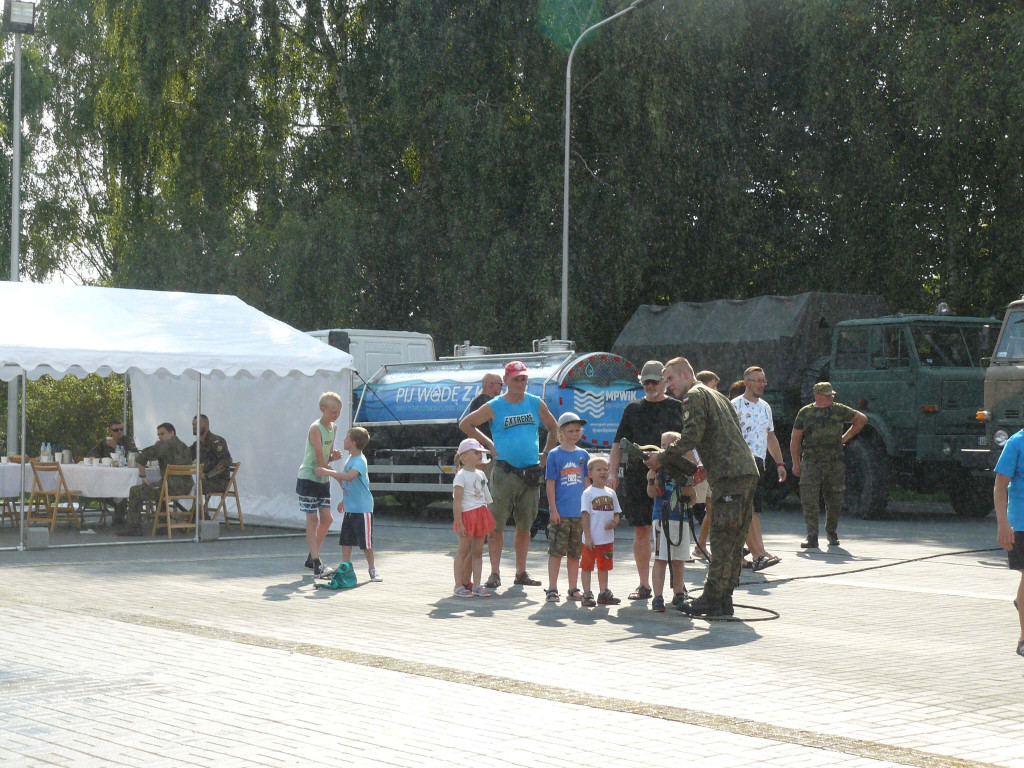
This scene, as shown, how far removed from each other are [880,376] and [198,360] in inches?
378

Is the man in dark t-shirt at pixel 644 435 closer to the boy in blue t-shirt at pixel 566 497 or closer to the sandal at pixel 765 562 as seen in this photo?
the boy in blue t-shirt at pixel 566 497

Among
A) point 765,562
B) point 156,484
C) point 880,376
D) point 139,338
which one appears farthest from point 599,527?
point 880,376

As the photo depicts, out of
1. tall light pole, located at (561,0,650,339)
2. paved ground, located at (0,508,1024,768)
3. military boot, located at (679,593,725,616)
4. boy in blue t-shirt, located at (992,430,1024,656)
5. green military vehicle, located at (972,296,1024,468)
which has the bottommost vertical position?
paved ground, located at (0,508,1024,768)

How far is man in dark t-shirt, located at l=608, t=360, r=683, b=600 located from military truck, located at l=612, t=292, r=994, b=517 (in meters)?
7.46

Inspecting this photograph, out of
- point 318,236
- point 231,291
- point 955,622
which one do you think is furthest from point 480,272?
point 955,622

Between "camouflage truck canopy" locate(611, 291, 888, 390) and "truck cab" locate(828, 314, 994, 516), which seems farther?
"camouflage truck canopy" locate(611, 291, 888, 390)

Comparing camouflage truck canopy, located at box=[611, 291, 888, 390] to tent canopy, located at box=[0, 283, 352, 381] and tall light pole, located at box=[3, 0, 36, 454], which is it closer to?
tent canopy, located at box=[0, 283, 352, 381]

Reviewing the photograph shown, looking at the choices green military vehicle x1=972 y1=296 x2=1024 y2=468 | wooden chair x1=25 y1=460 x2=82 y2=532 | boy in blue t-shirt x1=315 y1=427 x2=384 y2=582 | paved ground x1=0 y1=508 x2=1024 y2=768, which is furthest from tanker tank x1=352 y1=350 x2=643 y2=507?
paved ground x1=0 y1=508 x2=1024 y2=768

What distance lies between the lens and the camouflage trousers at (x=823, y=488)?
1473 cm

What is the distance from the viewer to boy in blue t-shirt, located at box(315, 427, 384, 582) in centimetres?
1220

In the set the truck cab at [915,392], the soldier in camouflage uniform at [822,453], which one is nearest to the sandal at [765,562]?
the soldier in camouflage uniform at [822,453]

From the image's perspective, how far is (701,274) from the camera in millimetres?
30172

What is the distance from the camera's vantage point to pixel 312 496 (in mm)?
12984

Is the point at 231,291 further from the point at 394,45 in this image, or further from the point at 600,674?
the point at 600,674
